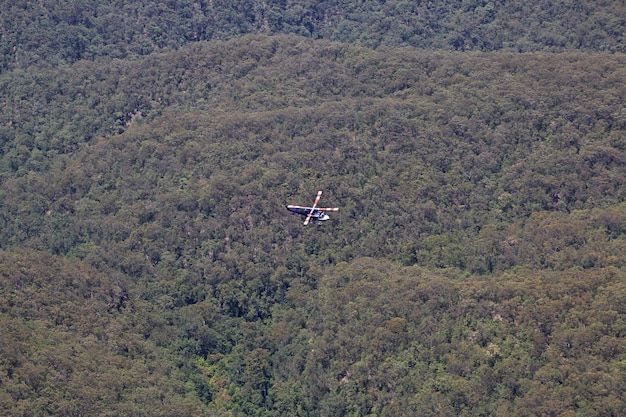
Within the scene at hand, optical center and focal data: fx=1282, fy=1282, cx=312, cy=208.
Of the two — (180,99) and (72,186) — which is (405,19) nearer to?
(180,99)

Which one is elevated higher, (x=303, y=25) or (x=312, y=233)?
(x=312, y=233)

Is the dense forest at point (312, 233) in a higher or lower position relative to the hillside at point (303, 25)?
higher

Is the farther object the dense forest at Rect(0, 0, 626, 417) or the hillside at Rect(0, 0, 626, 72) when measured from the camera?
the hillside at Rect(0, 0, 626, 72)

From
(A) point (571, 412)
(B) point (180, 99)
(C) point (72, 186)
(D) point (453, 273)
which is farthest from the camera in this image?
(B) point (180, 99)

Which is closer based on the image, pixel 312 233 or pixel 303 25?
pixel 312 233

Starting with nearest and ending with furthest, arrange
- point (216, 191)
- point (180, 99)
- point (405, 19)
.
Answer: point (216, 191)
point (180, 99)
point (405, 19)

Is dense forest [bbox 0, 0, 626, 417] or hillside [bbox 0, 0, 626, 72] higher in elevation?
dense forest [bbox 0, 0, 626, 417]

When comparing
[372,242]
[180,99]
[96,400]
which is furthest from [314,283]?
[180,99]

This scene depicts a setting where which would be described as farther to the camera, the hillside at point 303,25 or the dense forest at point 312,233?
the hillside at point 303,25
